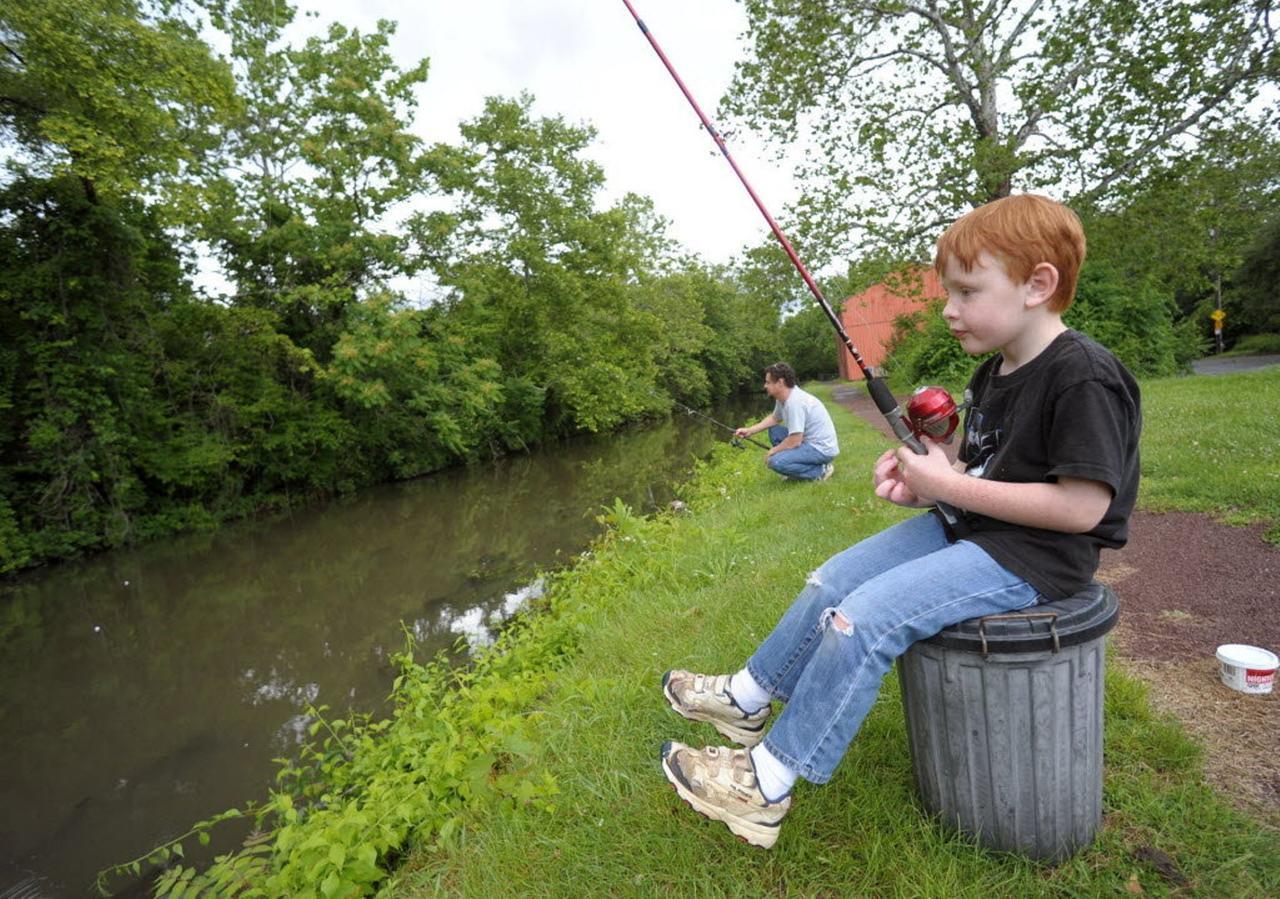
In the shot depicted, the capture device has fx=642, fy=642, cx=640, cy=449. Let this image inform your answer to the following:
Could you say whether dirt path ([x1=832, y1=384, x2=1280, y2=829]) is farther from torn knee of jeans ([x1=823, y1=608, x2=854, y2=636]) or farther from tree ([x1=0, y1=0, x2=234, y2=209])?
tree ([x1=0, y1=0, x2=234, y2=209])

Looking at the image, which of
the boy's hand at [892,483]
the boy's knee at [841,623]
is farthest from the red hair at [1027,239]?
the boy's knee at [841,623]

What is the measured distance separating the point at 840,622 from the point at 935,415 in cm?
68

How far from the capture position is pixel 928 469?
70.5 inches

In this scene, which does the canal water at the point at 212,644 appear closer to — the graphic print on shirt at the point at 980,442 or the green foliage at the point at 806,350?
the graphic print on shirt at the point at 980,442

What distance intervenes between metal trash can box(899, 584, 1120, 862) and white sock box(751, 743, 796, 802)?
0.41m

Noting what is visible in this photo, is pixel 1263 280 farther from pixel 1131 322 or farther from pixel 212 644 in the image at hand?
pixel 212 644

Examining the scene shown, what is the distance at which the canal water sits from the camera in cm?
438

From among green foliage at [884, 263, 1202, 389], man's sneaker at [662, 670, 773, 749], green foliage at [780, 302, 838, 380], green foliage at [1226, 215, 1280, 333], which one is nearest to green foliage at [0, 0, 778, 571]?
green foliage at [884, 263, 1202, 389]

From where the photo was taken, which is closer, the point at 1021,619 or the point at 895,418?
the point at 1021,619

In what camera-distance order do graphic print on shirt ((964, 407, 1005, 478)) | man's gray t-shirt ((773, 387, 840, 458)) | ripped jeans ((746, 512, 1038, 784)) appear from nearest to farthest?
ripped jeans ((746, 512, 1038, 784)) < graphic print on shirt ((964, 407, 1005, 478)) < man's gray t-shirt ((773, 387, 840, 458))

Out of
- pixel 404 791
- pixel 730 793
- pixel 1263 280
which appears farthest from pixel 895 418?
pixel 1263 280

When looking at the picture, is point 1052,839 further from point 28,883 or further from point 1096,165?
point 1096,165

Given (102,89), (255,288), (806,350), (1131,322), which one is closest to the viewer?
(102,89)

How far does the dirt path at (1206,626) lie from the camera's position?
2160 mm
